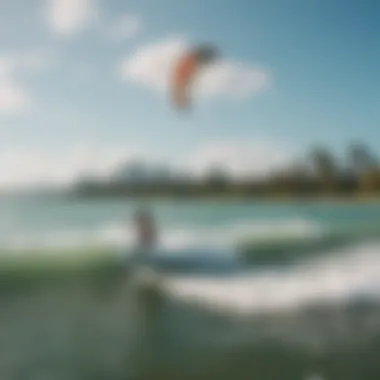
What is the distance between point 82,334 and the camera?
5.01 ft

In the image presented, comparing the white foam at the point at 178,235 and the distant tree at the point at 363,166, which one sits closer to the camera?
the white foam at the point at 178,235

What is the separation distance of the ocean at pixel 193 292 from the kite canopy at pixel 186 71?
0.24 m

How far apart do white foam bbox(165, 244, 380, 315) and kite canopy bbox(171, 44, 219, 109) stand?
409 mm

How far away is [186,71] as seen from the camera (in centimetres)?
158

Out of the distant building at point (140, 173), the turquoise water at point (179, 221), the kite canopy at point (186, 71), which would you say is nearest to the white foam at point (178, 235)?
the turquoise water at point (179, 221)

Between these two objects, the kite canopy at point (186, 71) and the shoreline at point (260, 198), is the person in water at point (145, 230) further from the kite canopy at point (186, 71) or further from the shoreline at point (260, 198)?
the kite canopy at point (186, 71)

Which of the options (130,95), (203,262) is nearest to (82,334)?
(203,262)

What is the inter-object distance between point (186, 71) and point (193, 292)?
496mm

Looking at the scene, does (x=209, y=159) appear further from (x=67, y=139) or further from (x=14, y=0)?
(x=14, y=0)

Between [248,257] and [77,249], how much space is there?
388mm

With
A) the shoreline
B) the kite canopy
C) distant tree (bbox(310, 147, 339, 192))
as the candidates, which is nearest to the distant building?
the shoreline

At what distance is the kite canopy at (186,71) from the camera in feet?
5.17

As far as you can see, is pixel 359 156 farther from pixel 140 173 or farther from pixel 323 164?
pixel 140 173

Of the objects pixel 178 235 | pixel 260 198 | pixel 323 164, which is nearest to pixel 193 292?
pixel 178 235
